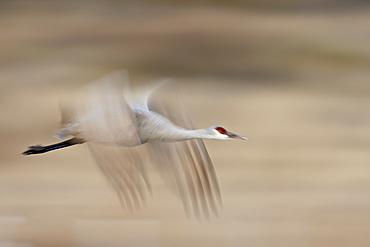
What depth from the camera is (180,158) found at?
1.61m

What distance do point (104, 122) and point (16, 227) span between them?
7.45ft

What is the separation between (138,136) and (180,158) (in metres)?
0.23

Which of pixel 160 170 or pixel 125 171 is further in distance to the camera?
pixel 160 170

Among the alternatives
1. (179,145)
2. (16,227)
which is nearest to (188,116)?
(179,145)

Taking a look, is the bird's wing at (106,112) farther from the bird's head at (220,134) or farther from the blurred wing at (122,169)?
the bird's head at (220,134)

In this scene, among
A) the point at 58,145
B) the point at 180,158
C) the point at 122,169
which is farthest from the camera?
the point at 180,158

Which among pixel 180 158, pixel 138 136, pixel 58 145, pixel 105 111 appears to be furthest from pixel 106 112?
pixel 180 158

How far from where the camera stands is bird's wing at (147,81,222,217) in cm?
156

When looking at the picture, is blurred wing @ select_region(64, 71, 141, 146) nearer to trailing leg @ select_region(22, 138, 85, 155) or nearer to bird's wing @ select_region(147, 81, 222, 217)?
trailing leg @ select_region(22, 138, 85, 155)

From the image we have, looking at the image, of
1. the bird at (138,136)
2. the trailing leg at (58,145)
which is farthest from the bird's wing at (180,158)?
the trailing leg at (58,145)

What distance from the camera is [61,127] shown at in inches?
55.5

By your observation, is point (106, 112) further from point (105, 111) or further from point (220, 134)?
point (220, 134)

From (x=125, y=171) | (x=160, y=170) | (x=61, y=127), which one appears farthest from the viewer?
(x=160, y=170)

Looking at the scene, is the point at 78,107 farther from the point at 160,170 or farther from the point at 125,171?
the point at 160,170
